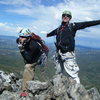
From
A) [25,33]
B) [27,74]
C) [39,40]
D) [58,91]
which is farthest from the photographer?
[27,74]

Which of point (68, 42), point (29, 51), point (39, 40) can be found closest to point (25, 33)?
point (39, 40)

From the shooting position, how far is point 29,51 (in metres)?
15.1

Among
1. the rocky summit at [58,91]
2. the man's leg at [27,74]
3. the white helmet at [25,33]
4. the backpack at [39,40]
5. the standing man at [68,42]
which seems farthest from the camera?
the man's leg at [27,74]

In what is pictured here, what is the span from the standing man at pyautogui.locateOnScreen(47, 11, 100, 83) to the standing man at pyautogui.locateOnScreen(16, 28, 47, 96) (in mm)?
1562

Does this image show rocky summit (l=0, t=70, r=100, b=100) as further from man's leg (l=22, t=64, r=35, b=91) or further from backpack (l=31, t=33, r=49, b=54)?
backpack (l=31, t=33, r=49, b=54)

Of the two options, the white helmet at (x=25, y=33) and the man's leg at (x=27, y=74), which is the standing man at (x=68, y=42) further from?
the man's leg at (x=27, y=74)

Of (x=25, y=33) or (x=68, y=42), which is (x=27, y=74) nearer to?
(x=25, y=33)

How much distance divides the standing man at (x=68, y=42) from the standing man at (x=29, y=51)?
5.13ft

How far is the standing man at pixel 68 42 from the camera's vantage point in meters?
14.1

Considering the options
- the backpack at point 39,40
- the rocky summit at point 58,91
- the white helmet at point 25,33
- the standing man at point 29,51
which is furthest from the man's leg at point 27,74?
the white helmet at point 25,33

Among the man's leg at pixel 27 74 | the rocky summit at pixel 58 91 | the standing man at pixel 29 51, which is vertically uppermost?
the standing man at pixel 29 51

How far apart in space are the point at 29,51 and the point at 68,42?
2971 millimetres

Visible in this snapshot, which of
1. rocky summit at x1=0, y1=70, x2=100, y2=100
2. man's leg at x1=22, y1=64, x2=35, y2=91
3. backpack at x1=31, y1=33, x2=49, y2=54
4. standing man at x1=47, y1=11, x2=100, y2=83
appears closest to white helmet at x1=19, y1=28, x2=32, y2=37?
backpack at x1=31, y1=33, x2=49, y2=54

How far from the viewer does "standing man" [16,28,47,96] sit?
14.8 m
